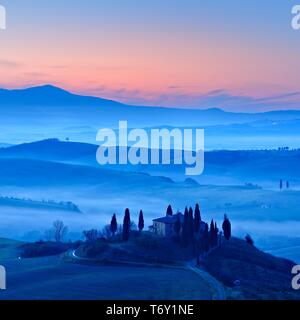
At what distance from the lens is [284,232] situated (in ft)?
73.7

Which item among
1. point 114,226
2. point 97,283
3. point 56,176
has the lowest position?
point 97,283

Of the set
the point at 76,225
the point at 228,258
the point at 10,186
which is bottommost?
the point at 228,258

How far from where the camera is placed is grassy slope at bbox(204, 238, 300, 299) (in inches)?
513

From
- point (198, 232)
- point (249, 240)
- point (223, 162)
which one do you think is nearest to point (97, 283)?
point (198, 232)

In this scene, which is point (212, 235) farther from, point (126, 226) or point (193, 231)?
point (126, 226)

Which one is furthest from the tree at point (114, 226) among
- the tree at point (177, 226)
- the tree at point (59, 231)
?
the tree at point (59, 231)

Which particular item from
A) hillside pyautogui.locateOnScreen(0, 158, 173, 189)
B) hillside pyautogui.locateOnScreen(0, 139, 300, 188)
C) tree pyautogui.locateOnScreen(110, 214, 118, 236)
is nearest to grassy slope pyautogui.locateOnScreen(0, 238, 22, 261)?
tree pyautogui.locateOnScreen(110, 214, 118, 236)

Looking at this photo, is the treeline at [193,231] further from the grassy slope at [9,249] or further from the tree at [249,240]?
the grassy slope at [9,249]

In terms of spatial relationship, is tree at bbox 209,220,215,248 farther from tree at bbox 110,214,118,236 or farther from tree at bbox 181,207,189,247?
tree at bbox 110,214,118,236

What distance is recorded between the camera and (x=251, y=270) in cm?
1647

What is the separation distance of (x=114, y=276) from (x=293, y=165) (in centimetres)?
1664

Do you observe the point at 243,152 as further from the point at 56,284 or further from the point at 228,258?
the point at 56,284

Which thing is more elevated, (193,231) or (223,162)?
(223,162)

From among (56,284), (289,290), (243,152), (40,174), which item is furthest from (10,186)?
(289,290)
